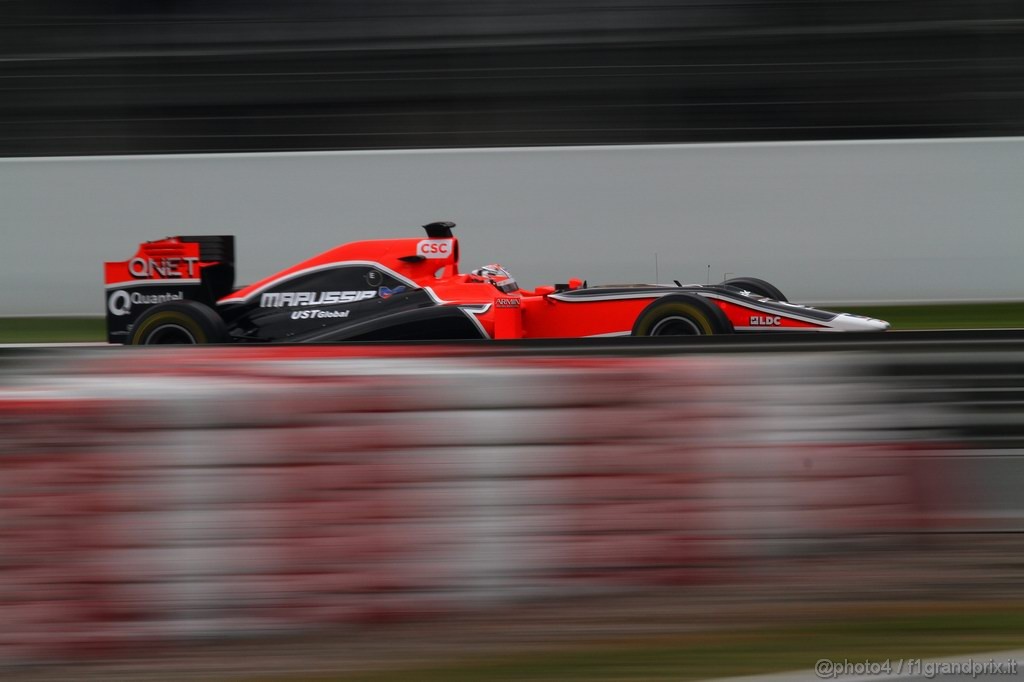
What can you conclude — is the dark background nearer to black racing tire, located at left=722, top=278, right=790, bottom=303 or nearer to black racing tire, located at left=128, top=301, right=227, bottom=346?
black racing tire, located at left=722, top=278, right=790, bottom=303

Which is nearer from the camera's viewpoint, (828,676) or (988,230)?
(828,676)

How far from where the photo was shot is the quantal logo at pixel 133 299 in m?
9.11

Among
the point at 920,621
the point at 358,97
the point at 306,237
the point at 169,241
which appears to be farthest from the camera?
the point at 358,97

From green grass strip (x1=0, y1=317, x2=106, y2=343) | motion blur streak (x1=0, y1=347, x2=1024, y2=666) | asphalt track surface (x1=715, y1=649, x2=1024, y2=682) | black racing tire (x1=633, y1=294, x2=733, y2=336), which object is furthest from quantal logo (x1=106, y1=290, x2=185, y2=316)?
asphalt track surface (x1=715, y1=649, x2=1024, y2=682)

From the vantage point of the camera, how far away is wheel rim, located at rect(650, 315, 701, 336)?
24.3ft

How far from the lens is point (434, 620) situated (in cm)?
325

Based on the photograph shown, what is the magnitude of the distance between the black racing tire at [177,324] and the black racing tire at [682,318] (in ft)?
10.5

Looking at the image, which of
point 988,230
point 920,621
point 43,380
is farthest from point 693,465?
point 988,230

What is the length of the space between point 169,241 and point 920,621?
23.9ft

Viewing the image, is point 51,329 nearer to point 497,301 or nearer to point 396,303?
point 396,303

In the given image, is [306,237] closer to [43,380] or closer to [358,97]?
[358,97]

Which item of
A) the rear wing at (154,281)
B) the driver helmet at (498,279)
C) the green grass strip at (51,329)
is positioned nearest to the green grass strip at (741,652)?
the driver helmet at (498,279)
